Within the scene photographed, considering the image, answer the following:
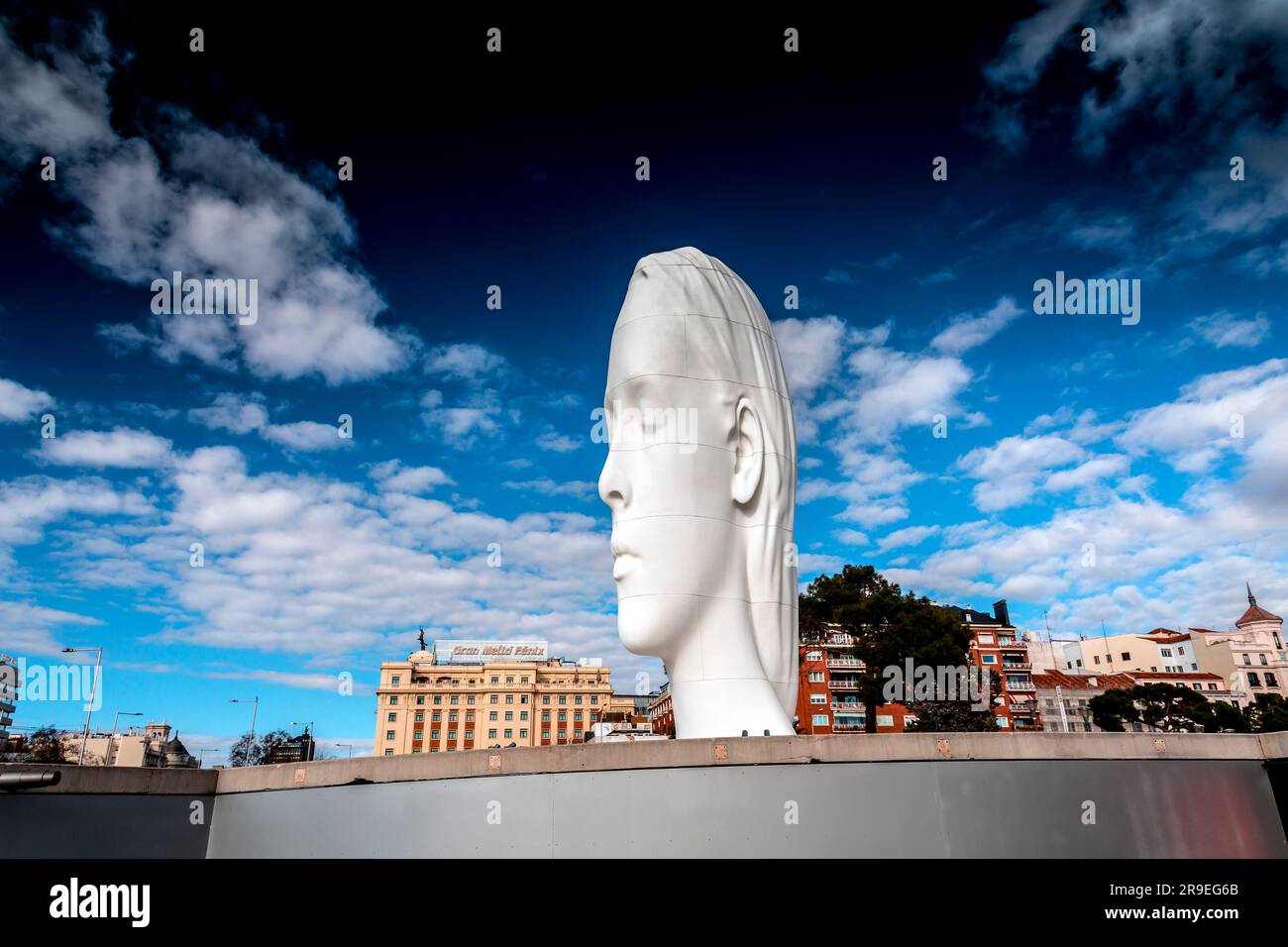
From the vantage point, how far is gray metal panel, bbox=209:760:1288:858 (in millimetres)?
6848

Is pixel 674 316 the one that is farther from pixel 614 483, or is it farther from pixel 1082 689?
pixel 1082 689

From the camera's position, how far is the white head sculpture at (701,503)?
430 inches

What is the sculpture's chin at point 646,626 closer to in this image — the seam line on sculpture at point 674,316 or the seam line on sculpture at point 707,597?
the seam line on sculpture at point 707,597

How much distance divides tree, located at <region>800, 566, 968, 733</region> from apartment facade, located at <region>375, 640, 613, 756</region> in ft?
153

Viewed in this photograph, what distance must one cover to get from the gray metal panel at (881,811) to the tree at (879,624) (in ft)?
73.8

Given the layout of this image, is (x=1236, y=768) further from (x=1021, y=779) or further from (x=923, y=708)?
(x=923, y=708)

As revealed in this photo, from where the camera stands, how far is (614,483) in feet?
37.3

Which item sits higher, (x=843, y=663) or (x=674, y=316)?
(x=674, y=316)

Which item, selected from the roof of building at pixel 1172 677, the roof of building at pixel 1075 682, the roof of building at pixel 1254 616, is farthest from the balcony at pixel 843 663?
the roof of building at pixel 1254 616

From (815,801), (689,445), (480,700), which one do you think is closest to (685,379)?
(689,445)

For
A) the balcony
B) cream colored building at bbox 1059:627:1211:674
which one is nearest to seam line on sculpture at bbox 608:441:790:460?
the balcony

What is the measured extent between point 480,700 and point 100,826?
71167mm

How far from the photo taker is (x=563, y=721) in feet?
256

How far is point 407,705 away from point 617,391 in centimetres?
7011
